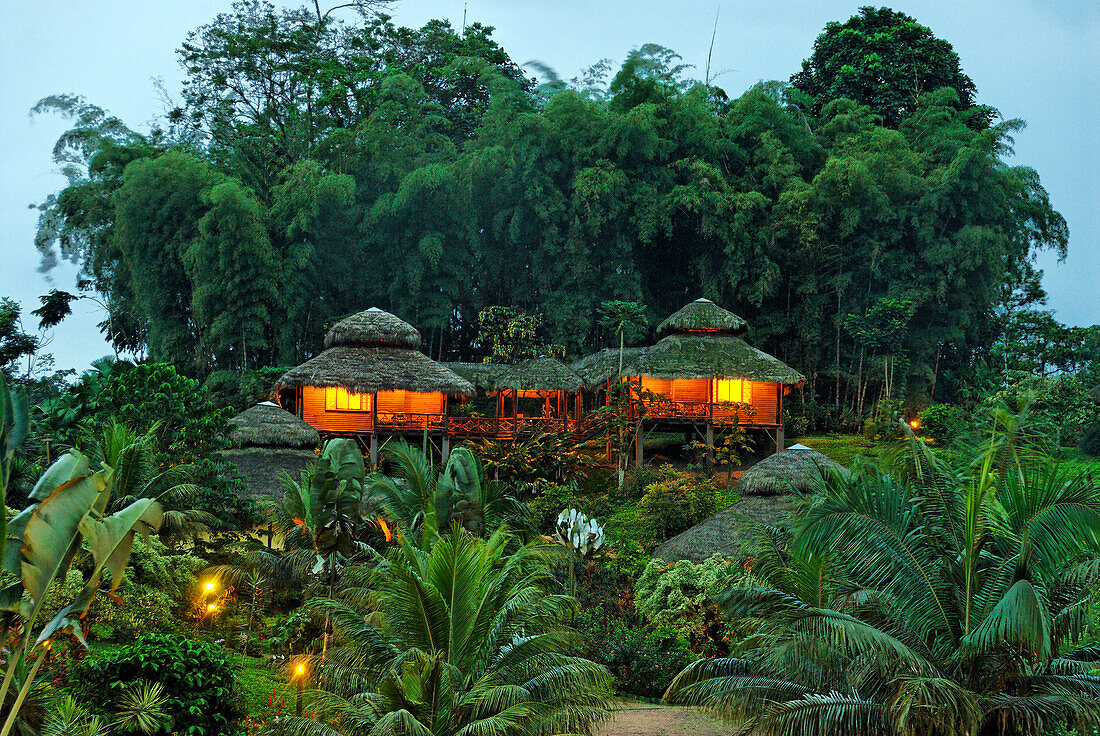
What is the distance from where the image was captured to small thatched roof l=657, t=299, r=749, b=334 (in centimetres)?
2442

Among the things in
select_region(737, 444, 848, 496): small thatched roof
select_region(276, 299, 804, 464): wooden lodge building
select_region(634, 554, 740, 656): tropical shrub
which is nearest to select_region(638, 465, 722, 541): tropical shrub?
select_region(737, 444, 848, 496): small thatched roof

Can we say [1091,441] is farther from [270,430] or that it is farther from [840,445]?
[270,430]

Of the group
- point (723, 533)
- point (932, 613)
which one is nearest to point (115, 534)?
point (932, 613)

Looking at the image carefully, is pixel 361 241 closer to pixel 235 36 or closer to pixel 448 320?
pixel 448 320

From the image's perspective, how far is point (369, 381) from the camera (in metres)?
22.7

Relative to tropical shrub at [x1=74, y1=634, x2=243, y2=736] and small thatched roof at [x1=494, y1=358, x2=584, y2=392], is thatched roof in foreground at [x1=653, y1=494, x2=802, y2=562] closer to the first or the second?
small thatched roof at [x1=494, y1=358, x2=584, y2=392]

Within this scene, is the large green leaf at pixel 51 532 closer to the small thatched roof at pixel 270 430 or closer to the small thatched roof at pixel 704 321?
the small thatched roof at pixel 270 430

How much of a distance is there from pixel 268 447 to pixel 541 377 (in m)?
6.79

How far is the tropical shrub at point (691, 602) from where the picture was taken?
13.6 metres

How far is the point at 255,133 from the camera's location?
2909 cm

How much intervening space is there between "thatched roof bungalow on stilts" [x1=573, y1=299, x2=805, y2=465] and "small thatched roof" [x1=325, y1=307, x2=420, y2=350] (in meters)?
4.50

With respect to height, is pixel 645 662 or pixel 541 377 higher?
pixel 541 377

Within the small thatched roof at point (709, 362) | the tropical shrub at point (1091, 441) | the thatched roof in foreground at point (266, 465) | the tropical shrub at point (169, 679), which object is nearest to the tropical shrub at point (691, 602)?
the tropical shrub at point (169, 679)

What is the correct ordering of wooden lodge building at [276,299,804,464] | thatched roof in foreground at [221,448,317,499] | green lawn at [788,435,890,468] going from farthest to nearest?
wooden lodge building at [276,299,804,464] < green lawn at [788,435,890,468] < thatched roof in foreground at [221,448,317,499]
